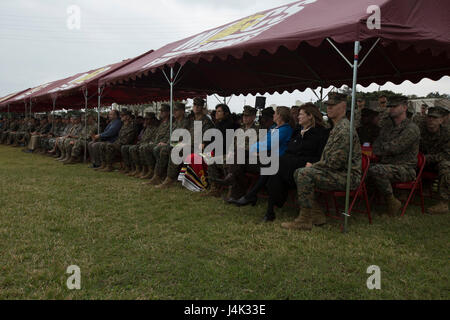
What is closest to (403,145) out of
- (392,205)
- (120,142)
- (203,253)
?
(392,205)

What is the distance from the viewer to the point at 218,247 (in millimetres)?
3391

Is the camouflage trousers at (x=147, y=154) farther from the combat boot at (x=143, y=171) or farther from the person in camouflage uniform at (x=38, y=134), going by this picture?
the person in camouflage uniform at (x=38, y=134)

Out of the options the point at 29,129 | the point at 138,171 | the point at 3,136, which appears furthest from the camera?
the point at 3,136

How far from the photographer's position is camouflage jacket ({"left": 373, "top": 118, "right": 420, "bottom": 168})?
4562 mm

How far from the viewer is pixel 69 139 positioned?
1078 cm

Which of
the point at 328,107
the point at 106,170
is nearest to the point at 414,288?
the point at 328,107

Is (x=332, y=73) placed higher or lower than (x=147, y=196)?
higher

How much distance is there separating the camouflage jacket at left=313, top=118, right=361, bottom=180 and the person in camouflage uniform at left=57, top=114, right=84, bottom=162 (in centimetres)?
861

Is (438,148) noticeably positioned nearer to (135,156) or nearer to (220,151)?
(220,151)

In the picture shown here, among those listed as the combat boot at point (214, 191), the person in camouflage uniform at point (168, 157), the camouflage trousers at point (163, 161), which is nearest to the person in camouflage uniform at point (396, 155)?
the combat boot at point (214, 191)

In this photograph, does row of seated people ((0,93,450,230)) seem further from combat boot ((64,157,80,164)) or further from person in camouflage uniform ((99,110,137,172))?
combat boot ((64,157,80,164))

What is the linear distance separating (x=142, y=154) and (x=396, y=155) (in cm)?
501

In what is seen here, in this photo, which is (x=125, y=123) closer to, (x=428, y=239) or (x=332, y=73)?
(x=332, y=73)
